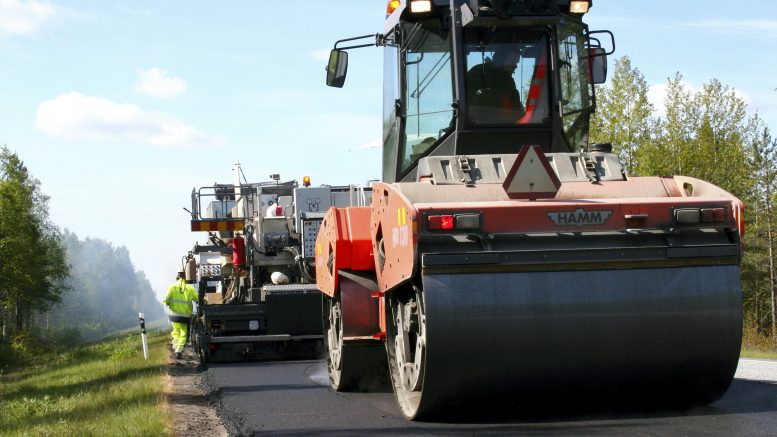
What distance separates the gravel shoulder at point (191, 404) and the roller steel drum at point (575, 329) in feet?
6.54

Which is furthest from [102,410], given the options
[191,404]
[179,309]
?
[179,309]

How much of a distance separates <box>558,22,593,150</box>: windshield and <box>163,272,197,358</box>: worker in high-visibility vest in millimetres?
10353

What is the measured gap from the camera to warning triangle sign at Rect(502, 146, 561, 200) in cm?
669

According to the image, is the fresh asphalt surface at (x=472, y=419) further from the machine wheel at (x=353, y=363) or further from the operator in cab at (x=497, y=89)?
the operator in cab at (x=497, y=89)

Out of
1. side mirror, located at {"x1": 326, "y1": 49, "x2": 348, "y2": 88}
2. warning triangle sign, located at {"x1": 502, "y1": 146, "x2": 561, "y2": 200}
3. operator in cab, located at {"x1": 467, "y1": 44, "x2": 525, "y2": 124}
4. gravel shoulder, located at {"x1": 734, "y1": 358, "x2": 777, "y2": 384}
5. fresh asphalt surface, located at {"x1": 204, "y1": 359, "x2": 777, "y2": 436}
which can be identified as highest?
side mirror, located at {"x1": 326, "y1": 49, "x2": 348, "y2": 88}

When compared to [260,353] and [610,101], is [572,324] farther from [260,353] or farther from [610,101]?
[610,101]

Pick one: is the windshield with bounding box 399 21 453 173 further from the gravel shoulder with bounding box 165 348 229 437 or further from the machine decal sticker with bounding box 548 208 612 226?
the gravel shoulder with bounding box 165 348 229 437

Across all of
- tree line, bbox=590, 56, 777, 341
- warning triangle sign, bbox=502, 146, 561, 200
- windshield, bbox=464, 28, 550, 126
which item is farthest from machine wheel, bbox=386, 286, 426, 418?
tree line, bbox=590, 56, 777, 341

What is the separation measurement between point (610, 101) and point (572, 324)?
36.1 metres

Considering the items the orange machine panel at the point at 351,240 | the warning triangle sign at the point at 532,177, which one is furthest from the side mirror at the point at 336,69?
the warning triangle sign at the point at 532,177

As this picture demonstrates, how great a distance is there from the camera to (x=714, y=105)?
45.4 m

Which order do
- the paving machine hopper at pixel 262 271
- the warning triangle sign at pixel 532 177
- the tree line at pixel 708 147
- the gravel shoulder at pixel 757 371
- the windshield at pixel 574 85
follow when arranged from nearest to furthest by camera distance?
the warning triangle sign at pixel 532 177 < the windshield at pixel 574 85 < the gravel shoulder at pixel 757 371 < the paving machine hopper at pixel 262 271 < the tree line at pixel 708 147

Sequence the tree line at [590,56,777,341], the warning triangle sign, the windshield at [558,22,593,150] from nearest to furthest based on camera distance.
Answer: the warning triangle sign < the windshield at [558,22,593,150] < the tree line at [590,56,777,341]

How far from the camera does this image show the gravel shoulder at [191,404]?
7.71 m
